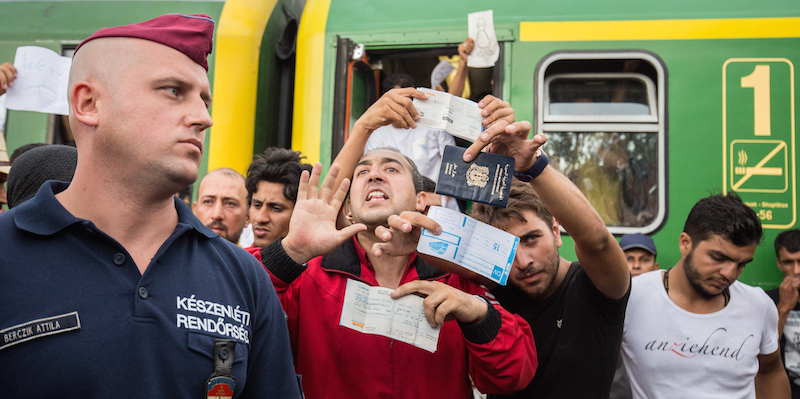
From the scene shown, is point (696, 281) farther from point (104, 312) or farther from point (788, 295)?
point (104, 312)

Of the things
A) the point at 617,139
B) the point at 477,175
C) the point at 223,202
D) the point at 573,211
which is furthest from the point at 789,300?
the point at 223,202

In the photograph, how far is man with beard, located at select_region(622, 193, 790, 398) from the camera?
2.69 meters

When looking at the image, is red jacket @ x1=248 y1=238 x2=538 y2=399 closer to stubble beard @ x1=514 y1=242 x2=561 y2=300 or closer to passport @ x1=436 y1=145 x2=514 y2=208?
stubble beard @ x1=514 y1=242 x2=561 y2=300

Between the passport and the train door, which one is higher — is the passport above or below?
below

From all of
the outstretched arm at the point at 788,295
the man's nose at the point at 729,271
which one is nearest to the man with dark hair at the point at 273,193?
the man's nose at the point at 729,271

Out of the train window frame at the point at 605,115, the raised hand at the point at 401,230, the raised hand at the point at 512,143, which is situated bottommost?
the raised hand at the point at 401,230

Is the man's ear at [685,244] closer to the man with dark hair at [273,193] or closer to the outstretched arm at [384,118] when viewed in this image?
the outstretched arm at [384,118]

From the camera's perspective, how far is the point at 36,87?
319 cm

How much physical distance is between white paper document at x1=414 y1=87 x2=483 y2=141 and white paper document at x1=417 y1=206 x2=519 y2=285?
0.92 ft

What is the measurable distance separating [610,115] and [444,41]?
1099 millimetres

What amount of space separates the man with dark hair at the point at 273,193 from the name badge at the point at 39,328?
2170 mm

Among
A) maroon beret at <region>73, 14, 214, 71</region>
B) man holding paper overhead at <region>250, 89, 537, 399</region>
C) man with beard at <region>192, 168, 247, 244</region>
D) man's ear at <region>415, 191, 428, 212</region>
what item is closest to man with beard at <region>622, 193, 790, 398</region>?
man holding paper overhead at <region>250, 89, 537, 399</region>

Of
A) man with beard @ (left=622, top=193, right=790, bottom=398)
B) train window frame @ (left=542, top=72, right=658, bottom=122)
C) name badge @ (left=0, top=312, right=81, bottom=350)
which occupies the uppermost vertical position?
train window frame @ (left=542, top=72, right=658, bottom=122)

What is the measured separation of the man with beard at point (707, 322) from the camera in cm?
269
